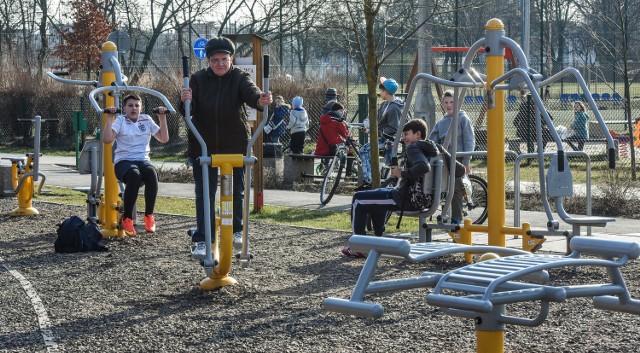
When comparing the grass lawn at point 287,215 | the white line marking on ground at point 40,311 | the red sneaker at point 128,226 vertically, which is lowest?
the white line marking on ground at point 40,311

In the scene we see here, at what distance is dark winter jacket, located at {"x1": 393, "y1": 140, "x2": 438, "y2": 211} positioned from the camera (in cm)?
890

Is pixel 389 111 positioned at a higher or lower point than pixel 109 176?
higher

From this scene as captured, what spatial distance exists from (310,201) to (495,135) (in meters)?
6.62

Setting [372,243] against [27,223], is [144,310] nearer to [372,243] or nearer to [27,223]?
[372,243]

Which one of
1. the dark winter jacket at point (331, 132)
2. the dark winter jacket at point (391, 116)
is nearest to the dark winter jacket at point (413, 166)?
the dark winter jacket at point (391, 116)

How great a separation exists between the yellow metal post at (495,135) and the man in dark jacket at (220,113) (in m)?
1.92

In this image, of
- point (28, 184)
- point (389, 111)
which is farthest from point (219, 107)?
point (28, 184)

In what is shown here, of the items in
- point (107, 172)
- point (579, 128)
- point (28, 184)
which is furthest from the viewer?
point (579, 128)

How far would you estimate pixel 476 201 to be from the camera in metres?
11.9

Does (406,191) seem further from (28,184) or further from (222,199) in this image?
(28,184)

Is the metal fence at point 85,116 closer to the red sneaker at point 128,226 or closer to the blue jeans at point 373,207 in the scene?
the red sneaker at point 128,226

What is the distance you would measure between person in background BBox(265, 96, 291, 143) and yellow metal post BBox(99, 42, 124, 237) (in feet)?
41.1

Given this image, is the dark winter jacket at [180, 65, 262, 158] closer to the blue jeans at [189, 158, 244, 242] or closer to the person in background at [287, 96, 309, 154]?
the blue jeans at [189, 158, 244, 242]

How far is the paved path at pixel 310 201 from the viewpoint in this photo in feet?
34.8
